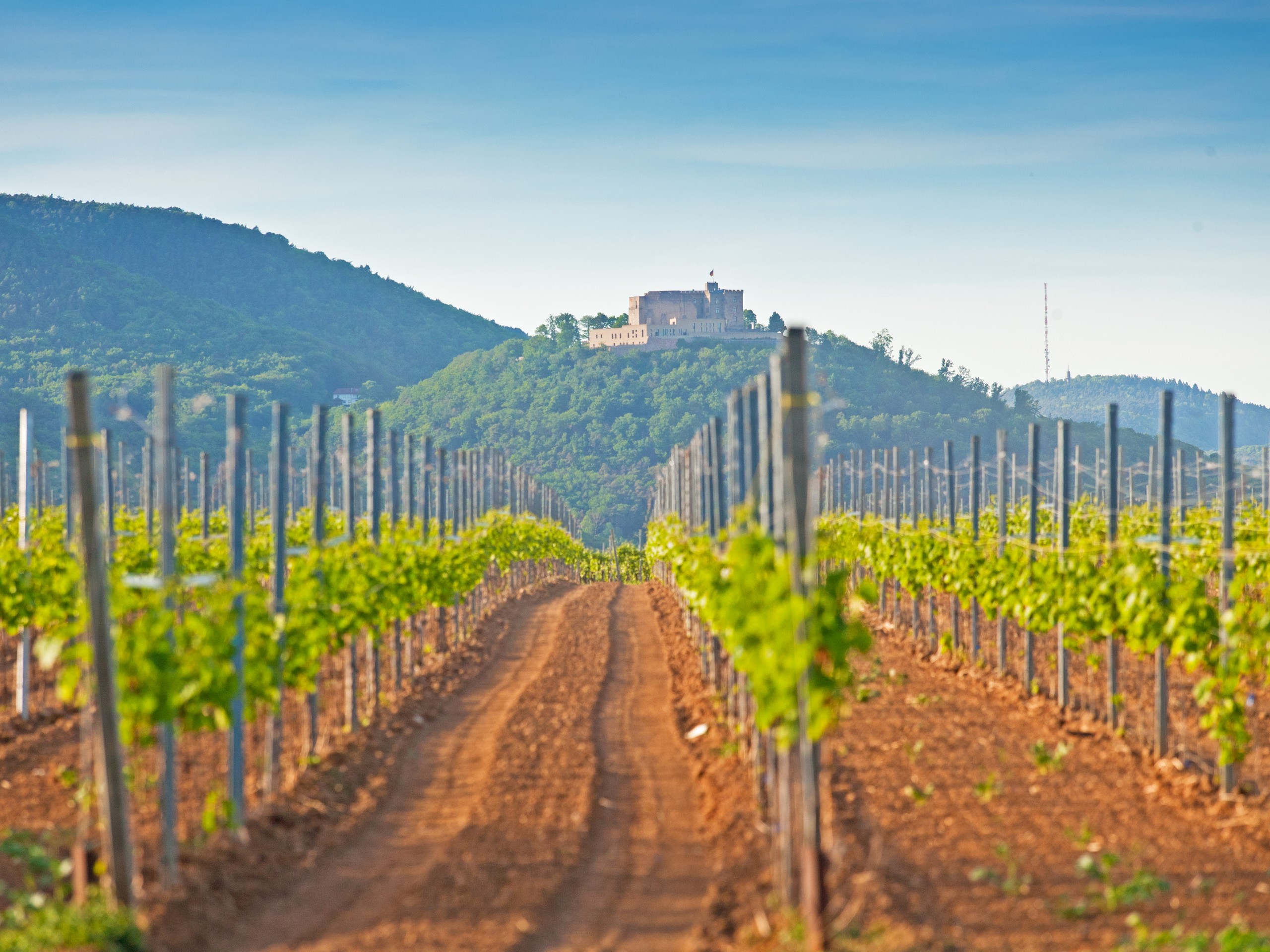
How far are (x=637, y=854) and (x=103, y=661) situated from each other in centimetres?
373

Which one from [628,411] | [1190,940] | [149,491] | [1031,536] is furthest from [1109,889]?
[628,411]

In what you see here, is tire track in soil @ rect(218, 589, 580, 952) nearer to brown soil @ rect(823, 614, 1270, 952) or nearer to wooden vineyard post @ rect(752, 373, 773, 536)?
brown soil @ rect(823, 614, 1270, 952)

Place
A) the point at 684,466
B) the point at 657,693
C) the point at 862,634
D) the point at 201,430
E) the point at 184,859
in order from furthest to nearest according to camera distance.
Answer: the point at 201,430
the point at 684,466
the point at 657,693
the point at 184,859
the point at 862,634

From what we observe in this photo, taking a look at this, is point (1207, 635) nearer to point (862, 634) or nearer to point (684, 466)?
point (862, 634)

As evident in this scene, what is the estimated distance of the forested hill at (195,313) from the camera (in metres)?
93.2

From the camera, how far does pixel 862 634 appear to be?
269 inches

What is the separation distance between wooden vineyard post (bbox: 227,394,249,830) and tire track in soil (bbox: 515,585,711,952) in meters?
2.28

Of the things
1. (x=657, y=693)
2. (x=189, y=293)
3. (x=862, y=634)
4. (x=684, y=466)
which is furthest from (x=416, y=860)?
(x=189, y=293)

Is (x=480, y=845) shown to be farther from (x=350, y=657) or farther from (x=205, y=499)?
(x=205, y=499)

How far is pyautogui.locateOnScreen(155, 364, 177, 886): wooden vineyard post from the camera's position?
25.7 feet

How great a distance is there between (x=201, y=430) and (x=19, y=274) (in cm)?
5729

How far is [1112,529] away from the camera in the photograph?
12.7 meters

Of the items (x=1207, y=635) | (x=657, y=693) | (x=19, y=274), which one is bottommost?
(x=657, y=693)

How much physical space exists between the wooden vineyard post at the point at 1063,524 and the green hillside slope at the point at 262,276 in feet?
414
